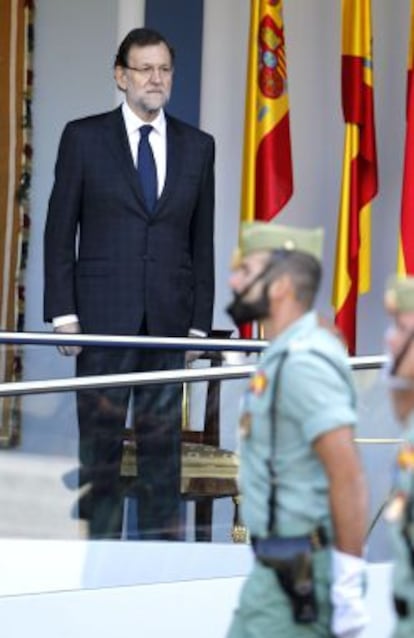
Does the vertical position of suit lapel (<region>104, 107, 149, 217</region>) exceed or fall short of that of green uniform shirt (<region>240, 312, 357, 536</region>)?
it exceeds it

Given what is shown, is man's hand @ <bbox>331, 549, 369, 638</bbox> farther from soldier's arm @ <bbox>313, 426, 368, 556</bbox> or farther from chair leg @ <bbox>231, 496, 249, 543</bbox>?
chair leg @ <bbox>231, 496, 249, 543</bbox>

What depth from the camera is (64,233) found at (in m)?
6.07

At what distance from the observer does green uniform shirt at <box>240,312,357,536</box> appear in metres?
3.67

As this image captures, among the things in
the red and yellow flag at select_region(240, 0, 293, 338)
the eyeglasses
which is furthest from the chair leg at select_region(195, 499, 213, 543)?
the red and yellow flag at select_region(240, 0, 293, 338)

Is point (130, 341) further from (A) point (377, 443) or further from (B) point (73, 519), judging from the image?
(A) point (377, 443)

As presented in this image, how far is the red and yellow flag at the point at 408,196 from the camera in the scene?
8.04m

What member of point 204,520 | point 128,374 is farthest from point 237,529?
point 128,374

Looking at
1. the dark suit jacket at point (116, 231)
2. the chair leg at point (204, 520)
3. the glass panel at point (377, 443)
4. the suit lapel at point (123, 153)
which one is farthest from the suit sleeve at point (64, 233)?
the glass panel at point (377, 443)

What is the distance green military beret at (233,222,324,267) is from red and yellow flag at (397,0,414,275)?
4249mm

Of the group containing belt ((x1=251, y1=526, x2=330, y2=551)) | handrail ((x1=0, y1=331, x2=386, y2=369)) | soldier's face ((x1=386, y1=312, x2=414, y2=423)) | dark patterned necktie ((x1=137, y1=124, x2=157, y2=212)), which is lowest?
belt ((x1=251, y1=526, x2=330, y2=551))

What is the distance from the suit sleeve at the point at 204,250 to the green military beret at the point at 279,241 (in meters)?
2.41

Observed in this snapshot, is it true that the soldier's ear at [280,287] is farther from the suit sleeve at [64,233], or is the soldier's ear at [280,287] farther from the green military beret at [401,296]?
the suit sleeve at [64,233]

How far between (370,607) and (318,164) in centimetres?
389

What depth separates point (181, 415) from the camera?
18.1ft
